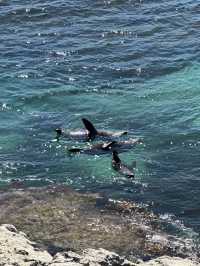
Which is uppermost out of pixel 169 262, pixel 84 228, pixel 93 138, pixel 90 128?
pixel 90 128

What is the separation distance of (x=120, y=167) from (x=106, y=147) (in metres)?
1.64

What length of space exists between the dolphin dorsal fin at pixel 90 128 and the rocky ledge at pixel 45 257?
27.8ft

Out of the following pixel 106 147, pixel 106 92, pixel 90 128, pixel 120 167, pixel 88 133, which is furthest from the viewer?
pixel 106 92

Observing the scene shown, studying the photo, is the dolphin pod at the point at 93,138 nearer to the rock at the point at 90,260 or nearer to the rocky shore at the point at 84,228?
the rocky shore at the point at 84,228

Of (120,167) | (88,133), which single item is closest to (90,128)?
(88,133)

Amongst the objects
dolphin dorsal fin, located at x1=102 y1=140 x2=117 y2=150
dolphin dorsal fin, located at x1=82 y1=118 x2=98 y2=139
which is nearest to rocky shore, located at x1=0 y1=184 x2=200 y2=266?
dolphin dorsal fin, located at x1=102 y1=140 x2=117 y2=150

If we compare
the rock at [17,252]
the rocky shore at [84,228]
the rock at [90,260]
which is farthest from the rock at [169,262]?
the rock at [17,252]

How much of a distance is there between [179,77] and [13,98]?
24.6 ft

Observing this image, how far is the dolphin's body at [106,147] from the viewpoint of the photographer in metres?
23.2

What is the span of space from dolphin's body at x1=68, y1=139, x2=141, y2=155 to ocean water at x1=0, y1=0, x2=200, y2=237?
0.95ft

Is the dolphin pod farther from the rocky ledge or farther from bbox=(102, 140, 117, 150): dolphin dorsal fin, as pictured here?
the rocky ledge

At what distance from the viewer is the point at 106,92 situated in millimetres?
28078

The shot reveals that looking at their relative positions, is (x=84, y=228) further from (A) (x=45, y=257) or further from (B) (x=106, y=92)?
(B) (x=106, y=92)

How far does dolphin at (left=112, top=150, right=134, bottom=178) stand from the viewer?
70.5 ft
